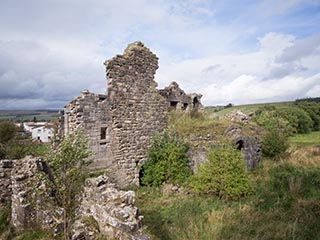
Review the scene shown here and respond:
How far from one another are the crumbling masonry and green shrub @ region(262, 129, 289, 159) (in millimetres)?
6077

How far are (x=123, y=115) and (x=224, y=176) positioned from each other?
5.58 m

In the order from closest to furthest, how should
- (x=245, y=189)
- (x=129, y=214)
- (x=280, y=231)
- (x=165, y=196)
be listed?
(x=129, y=214) < (x=280, y=231) < (x=245, y=189) < (x=165, y=196)

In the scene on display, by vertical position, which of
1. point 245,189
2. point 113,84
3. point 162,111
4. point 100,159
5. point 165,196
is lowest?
point 165,196

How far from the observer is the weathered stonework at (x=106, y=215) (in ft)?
15.8

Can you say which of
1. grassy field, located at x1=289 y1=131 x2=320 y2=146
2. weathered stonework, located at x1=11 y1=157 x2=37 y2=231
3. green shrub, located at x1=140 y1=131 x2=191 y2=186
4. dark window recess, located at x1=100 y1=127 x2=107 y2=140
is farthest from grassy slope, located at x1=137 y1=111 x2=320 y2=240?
grassy field, located at x1=289 y1=131 x2=320 y2=146

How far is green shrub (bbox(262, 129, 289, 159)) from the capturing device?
47.6ft

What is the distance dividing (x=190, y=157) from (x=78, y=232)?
8232mm

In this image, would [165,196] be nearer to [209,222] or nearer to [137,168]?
[137,168]

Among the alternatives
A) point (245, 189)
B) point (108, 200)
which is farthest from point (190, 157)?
point (108, 200)

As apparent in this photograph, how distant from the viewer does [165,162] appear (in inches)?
488

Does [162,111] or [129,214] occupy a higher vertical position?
[162,111]

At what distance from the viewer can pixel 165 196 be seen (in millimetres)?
10969

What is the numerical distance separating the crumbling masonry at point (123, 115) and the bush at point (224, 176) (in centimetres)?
398

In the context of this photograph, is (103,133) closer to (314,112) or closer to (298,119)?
(298,119)
